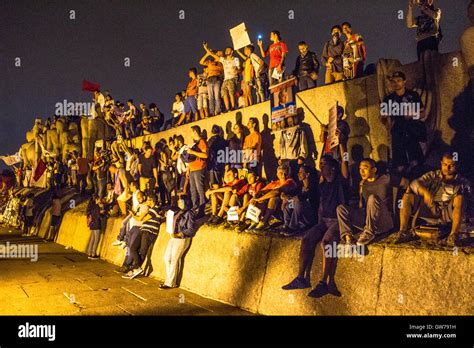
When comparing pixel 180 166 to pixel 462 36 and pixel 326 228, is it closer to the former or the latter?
pixel 326 228

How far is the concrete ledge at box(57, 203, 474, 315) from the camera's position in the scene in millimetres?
5359

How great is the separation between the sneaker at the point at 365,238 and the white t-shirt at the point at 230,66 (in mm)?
7226

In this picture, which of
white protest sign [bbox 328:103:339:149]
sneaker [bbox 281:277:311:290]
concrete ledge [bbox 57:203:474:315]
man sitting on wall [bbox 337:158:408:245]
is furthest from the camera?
white protest sign [bbox 328:103:339:149]

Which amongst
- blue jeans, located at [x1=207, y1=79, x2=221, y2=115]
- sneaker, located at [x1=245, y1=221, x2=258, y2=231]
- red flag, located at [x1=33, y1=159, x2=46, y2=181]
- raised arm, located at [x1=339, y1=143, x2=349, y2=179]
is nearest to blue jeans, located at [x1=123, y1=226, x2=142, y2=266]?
sneaker, located at [x1=245, y1=221, x2=258, y2=231]

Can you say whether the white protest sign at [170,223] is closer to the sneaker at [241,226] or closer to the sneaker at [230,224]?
the sneaker at [230,224]

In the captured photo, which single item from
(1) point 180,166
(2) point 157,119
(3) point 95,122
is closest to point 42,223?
(3) point 95,122

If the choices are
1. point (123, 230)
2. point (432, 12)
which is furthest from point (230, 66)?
point (432, 12)

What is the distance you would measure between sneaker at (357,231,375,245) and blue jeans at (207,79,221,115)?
25.0 feet

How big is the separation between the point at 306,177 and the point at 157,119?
34.0 ft

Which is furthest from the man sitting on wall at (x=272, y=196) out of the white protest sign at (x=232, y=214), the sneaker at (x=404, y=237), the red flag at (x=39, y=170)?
the red flag at (x=39, y=170)

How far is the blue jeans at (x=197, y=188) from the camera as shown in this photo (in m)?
10.7

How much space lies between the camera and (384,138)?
8344 mm

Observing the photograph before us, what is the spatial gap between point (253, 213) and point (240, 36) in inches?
221

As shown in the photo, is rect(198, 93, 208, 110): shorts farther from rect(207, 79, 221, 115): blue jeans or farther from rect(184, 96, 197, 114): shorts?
rect(184, 96, 197, 114): shorts
